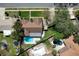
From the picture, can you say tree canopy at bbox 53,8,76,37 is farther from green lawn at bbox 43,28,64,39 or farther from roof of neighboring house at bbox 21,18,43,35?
roof of neighboring house at bbox 21,18,43,35

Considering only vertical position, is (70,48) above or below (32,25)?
below

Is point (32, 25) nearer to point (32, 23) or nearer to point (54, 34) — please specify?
point (32, 23)

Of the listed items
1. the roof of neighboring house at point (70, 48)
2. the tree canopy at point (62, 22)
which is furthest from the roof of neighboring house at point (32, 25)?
the roof of neighboring house at point (70, 48)

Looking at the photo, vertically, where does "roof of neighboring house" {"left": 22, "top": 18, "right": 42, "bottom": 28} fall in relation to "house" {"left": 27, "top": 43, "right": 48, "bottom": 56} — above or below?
above

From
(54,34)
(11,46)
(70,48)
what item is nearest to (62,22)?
(54,34)

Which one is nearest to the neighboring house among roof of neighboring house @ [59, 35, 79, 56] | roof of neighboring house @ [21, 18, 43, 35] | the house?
roof of neighboring house @ [21, 18, 43, 35]

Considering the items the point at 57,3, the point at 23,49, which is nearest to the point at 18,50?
the point at 23,49

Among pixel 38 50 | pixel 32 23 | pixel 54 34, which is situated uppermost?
pixel 32 23

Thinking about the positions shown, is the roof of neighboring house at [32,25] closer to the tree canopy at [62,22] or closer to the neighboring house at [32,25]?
the neighboring house at [32,25]
